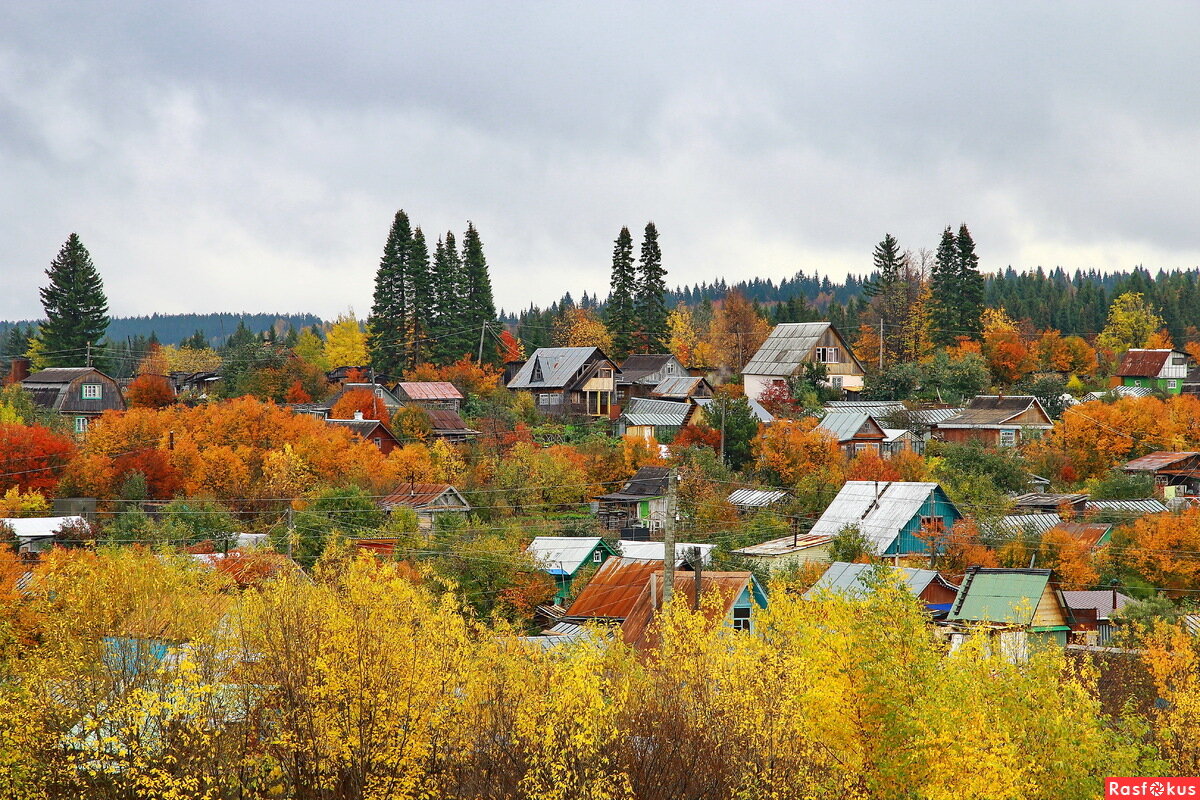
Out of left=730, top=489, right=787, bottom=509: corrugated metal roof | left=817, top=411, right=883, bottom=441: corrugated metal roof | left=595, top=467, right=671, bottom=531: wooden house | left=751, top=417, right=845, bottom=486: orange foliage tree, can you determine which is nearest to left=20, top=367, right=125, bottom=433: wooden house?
left=595, top=467, right=671, bottom=531: wooden house

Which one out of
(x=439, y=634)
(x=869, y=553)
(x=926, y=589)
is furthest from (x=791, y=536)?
(x=439, y=634)

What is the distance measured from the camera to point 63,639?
20328 millimetres

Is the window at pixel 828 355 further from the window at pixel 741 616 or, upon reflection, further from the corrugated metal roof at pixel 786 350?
the window at pixel 741 616

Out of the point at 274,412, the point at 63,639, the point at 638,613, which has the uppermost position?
the point at 274,412

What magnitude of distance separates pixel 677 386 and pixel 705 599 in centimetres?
3854

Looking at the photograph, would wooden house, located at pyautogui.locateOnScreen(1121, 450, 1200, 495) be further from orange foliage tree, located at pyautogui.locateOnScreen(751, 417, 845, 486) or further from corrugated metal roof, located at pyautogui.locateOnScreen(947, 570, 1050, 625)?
corrugated metal roof, located at pyautogui.locateOnScreen(947, 570, 1050, 625)

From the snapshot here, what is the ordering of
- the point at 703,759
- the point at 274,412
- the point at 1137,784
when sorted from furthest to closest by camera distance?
the point at 274,412 < the point at 703,759 < the point at 1137,784

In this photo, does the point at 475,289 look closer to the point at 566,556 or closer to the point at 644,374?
the point at 644,374

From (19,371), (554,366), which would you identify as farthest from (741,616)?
(19,371)

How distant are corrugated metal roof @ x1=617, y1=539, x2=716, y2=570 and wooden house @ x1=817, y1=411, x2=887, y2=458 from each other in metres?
12.8

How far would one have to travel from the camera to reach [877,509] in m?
42.3

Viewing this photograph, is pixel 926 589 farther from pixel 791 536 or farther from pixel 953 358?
pixel 953 358

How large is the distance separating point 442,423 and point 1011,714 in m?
44.7

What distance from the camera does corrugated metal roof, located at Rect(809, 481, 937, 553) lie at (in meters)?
41.0
